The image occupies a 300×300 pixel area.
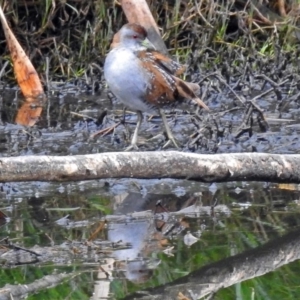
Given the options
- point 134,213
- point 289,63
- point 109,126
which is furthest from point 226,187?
point 289,63

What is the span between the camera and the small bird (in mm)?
6840

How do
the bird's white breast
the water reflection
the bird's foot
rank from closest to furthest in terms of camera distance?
the water reflection < the bird's white breast < the bird's foot

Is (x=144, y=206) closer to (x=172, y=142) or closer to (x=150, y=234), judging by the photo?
(x=150, y=234)

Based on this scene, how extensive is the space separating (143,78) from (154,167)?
1816 mm

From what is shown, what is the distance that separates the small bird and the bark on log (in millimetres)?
1711

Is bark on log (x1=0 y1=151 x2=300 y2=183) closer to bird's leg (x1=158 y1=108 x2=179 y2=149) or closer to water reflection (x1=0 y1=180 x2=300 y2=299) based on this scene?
water reflection (x1=0 y1=180 x2=300 y2=299)

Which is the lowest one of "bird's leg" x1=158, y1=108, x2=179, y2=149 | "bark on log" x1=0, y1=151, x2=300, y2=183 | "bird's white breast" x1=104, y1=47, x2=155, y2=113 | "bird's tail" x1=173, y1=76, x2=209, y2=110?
"bird's leg" x1=158, y1=108, x2=179, y2=149

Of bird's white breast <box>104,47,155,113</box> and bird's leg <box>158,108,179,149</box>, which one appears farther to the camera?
bird's leg <box>158,108,179,149</box>

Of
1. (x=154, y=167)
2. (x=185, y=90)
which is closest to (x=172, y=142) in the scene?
(x=185, y=90)

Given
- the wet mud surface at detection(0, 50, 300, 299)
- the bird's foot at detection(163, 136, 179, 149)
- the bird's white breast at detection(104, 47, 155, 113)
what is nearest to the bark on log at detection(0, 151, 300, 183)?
the wet mud surface at detection(0, 50, 300, 299)

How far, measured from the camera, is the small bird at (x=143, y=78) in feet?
22.4

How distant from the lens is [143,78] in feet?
22.4

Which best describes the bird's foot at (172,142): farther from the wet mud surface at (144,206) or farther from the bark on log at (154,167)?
the bark on log at (154,167)

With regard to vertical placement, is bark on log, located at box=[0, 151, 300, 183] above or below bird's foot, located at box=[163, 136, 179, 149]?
above
